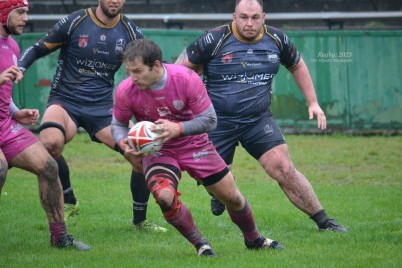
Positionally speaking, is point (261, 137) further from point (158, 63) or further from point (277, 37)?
point (158, 63)

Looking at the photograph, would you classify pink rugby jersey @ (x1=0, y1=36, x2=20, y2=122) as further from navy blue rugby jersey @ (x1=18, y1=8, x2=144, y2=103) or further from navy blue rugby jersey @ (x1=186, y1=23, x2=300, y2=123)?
navy blue rugby jersey @ (x1=186, y1=23, x2=300, y2=123)

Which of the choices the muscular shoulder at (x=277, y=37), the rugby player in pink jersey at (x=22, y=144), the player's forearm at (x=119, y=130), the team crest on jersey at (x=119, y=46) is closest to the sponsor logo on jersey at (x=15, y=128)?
the rugby player in pink jersey at (x=22, y=144)

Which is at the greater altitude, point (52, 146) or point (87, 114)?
point (87, 114)

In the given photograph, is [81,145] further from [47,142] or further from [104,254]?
[104,254]

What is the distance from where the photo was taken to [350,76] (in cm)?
1945

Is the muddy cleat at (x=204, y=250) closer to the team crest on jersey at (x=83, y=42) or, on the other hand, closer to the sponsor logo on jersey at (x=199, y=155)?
the sponsor logo on jersey at (x=199, y=155)

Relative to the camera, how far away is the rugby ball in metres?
7.50

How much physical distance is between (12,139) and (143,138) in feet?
4.80

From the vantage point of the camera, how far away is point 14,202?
11.7 metres

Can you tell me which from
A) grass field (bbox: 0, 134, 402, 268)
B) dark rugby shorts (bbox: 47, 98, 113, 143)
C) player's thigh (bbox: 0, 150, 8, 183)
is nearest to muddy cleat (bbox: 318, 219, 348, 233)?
grass field (bbox: 0, 134, 402, 268)

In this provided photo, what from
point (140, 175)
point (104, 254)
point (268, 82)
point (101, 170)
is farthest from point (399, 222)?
point (101, 170)

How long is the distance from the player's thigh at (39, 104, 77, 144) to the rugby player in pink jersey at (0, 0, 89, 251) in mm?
944

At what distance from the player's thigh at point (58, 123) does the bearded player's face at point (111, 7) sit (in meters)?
1.12

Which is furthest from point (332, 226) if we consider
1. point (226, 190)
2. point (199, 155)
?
point (199, 155)
